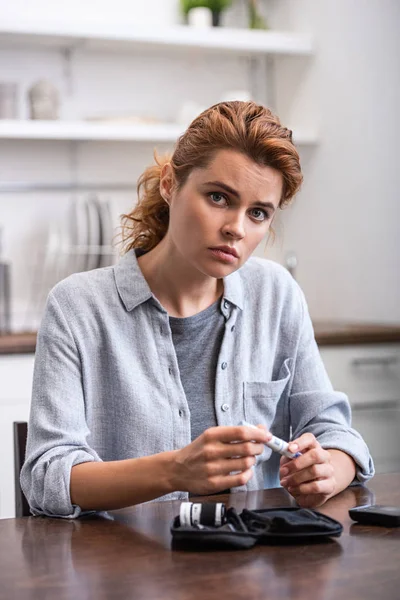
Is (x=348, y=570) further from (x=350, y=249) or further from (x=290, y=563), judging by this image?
(x=350, y=249)

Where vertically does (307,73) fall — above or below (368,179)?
above

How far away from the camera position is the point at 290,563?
1.03 metres

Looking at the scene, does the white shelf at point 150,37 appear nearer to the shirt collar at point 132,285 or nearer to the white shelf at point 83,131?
the white shelf at point 83,131

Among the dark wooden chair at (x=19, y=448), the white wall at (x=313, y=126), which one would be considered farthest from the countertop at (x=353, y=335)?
the dark wooden chair at (x=19, y=448)

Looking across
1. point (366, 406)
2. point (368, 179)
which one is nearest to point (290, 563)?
point (366, 406)

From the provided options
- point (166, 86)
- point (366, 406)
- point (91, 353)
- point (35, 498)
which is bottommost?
point (366, 406)

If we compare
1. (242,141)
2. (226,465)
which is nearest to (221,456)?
(226,465)

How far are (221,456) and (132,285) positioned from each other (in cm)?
51

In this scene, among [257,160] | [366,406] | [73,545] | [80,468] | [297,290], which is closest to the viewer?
[73,545]

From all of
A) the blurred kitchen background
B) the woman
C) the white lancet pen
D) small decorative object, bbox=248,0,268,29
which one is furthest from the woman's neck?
small decorative object, bbox=248,0,268,29

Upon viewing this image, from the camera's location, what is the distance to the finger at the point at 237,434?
1137mm

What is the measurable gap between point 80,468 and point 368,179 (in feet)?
7.68

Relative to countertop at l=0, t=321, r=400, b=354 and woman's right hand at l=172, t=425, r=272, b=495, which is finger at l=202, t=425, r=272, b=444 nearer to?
woman's right hand at l=172, t=425, r=272, b=495

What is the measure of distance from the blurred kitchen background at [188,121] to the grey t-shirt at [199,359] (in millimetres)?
1451
